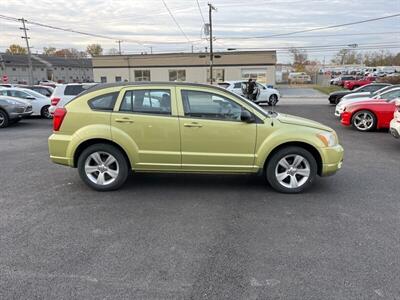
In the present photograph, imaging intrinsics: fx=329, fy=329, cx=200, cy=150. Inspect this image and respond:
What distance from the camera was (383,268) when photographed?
303 cm

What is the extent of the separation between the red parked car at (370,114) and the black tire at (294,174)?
6933mm

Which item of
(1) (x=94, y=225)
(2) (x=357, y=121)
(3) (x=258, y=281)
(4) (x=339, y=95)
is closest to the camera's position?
(3) (x=258, y=281)

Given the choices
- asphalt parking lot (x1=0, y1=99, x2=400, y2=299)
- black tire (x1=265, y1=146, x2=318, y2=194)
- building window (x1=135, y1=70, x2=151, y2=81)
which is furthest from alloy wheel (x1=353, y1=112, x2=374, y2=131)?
building window (x1=135, y1=70, x2=151, y2=81)

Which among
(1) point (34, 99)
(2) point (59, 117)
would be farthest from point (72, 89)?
(2) point (59, 117)

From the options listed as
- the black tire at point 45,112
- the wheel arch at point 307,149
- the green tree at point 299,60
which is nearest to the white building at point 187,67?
the black tire at point 45,112

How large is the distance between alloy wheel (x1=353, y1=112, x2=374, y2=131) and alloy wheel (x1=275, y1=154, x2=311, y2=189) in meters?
6.99

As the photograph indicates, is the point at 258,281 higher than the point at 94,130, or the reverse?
the point at 94,130

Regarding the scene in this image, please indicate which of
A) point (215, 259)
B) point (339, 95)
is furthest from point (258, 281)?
point (339, 95)

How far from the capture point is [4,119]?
12.2 m

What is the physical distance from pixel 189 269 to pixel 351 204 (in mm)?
2733

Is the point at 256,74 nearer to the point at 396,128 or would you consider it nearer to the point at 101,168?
the point at 396,128

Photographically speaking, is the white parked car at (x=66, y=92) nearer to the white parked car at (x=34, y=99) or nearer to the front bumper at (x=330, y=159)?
the white parked car at (x=34, y=99)

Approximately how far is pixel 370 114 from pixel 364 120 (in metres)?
0.26

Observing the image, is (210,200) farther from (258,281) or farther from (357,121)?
(357,121)
